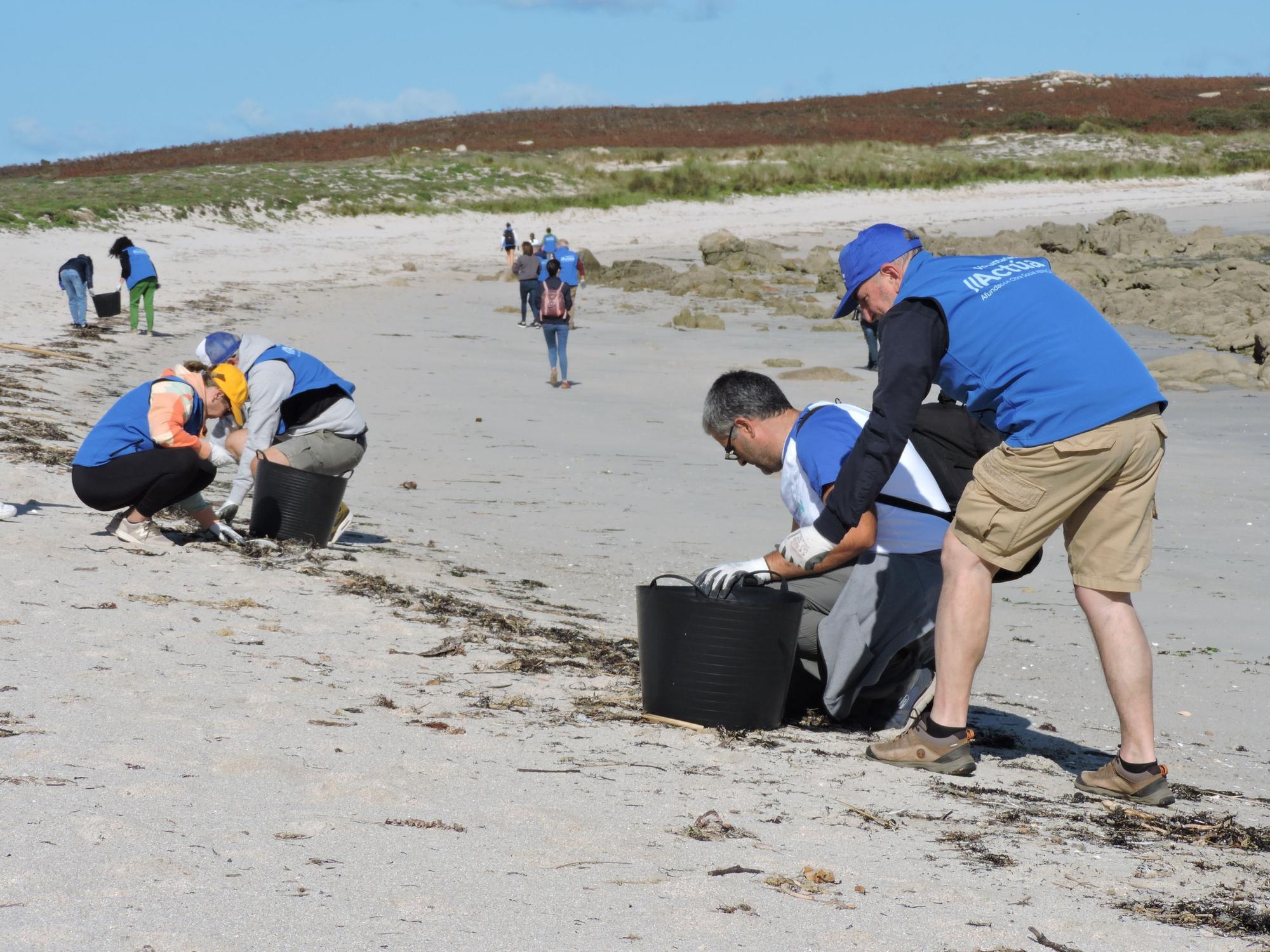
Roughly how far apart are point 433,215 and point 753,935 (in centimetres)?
3396

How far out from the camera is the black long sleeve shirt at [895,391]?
3783 millimetres

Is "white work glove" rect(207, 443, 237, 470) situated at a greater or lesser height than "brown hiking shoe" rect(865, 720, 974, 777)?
greater

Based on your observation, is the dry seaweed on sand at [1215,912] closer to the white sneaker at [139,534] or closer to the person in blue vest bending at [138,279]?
the white sneaker at [139,534]

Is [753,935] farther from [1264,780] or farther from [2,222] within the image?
[2,222]

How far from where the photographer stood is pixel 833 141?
50594mm

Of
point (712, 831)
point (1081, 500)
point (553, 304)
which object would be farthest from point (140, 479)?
point (553, 304)

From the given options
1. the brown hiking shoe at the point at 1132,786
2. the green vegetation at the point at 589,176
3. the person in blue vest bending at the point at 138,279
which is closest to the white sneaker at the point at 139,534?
the brown hiking shoe at the point at 1132,786

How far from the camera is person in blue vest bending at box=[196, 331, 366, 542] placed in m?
6.95

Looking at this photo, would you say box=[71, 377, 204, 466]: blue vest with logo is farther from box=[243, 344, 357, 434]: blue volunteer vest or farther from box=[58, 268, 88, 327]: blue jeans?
box=[58, 268, 88, 327]: blue jeans

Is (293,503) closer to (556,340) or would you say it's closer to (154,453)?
(154,453)

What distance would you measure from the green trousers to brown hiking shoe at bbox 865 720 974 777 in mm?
15171

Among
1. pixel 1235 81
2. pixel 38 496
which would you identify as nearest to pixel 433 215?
pixel 38 496

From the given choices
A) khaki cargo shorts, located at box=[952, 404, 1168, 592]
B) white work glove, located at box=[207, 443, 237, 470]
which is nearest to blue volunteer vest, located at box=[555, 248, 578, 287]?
white work glove, located at box=[207, 443, 237, 470]

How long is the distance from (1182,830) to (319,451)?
16.2 feet
